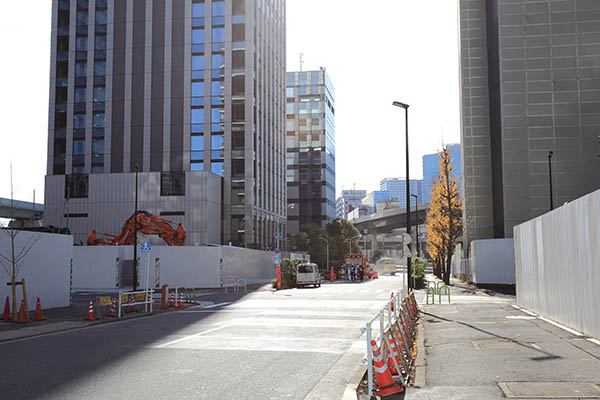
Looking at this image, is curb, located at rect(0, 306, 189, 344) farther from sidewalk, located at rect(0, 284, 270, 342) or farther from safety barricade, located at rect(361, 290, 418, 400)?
safety barricade, located at rect(361, 290, 418, 400)

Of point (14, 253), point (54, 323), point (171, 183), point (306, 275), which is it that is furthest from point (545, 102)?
point (54, 323)

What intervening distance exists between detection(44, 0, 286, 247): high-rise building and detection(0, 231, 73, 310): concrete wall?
41954 millimetres

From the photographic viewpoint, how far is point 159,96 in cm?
7188

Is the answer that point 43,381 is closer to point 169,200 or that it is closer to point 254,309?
point 254,309

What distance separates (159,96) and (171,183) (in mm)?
12547

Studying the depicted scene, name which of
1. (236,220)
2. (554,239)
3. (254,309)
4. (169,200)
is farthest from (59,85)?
(554,239)

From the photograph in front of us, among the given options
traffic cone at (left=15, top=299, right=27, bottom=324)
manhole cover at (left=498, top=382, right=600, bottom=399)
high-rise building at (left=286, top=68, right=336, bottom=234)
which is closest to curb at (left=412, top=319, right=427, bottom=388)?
manhole cover at (left=498, top=382, right=600, bottom=399)

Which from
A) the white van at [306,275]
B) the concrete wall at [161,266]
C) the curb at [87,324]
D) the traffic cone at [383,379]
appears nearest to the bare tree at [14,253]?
the curb at [87,324]

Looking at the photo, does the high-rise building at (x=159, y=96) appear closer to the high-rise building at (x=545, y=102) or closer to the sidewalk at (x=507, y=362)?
the high-rise building at (x=545, y=102)

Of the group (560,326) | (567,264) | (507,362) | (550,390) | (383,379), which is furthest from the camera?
(560,326)

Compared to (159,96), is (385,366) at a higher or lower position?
lower

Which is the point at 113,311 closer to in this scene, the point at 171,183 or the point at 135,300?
the point at 135,300

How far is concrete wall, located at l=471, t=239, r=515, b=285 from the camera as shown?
44594 mm

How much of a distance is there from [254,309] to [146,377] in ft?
49.5
